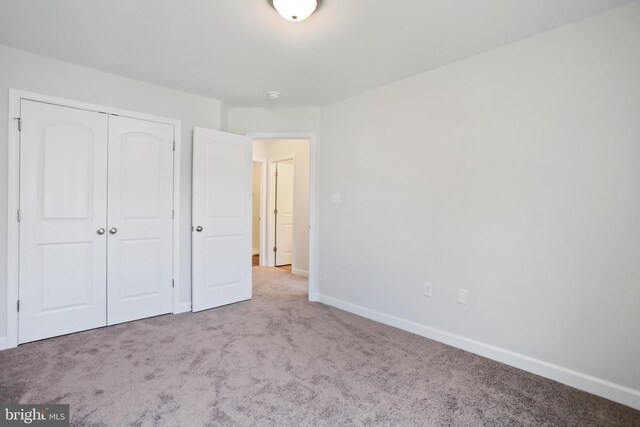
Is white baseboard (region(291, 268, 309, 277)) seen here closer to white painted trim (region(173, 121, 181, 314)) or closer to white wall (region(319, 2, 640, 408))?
white wall (region(319, 2, 640, 408))

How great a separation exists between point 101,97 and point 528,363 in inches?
166

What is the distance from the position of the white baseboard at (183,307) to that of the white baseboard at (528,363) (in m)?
2.02

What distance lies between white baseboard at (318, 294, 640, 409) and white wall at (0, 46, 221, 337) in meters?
2.39

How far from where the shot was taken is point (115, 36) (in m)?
2.34

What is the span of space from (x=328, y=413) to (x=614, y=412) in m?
1.66

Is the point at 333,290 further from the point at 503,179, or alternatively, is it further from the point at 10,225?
the point at 10,225

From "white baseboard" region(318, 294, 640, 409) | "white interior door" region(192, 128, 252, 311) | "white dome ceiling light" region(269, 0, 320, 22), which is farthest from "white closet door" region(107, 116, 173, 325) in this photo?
"white baseboard" region(318, 294, 640, 409)

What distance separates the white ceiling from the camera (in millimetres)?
1981

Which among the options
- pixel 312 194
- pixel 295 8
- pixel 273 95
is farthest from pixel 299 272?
pixel 295 8

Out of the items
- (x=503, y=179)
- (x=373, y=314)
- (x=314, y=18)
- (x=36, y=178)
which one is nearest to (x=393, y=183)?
(x=503, y=179)

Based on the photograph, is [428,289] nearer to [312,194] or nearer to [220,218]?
[312,194]

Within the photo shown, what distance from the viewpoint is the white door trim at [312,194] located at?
153 inches

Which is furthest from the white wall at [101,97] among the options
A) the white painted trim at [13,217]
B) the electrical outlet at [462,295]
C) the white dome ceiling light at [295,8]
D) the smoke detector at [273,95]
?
the electrical outlet at [462,295]

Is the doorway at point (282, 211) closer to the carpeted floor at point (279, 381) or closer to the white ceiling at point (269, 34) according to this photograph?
the white ceiling at point (269, 34)
